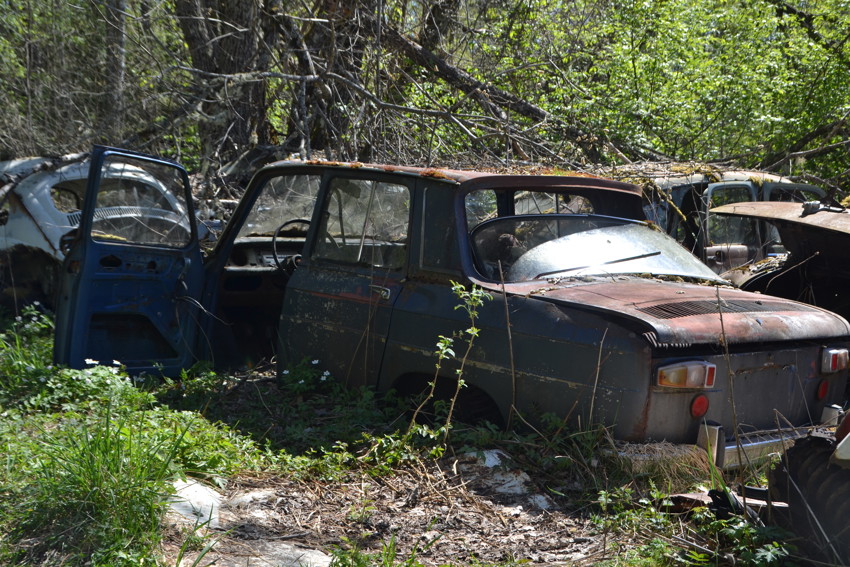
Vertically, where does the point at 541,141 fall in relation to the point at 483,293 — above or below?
above

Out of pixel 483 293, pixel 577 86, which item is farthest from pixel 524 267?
pixel 577 86

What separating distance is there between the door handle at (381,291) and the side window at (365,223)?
14 cm

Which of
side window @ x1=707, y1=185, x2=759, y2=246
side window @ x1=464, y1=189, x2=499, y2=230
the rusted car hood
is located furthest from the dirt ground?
side window @ x1=707, y1=185, x2=759, y2=246

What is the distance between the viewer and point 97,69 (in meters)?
10.6

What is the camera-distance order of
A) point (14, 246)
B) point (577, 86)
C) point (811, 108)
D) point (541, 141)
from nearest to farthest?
point (14, 246), point (541, 141), point (577, 86), point (811, 108)

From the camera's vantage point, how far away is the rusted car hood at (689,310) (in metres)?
3.99

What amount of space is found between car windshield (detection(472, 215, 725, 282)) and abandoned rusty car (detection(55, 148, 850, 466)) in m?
0.01

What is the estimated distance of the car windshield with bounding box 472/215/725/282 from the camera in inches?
186

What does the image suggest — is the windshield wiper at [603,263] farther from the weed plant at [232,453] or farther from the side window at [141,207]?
the side window at [141,207]

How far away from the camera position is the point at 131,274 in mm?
5766

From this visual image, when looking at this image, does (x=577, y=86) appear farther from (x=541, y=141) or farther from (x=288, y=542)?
(x=288, y=542)

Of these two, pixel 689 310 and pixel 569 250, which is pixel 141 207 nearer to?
pixel 569 250

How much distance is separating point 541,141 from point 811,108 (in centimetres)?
483

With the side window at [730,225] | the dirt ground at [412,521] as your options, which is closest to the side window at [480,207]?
the dirt ground at [412,521]
